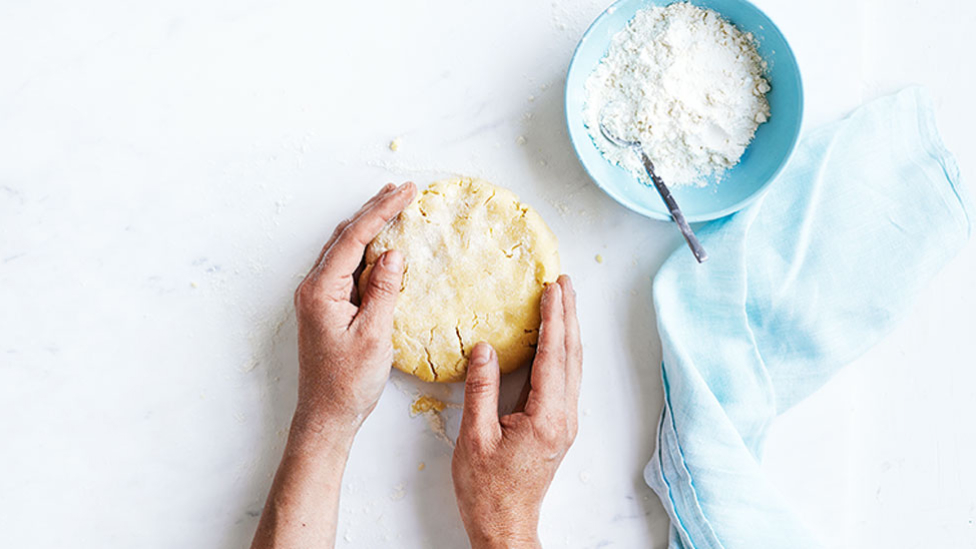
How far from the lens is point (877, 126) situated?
4.41 ft

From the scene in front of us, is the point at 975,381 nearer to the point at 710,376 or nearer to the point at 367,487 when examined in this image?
the point at 710,376

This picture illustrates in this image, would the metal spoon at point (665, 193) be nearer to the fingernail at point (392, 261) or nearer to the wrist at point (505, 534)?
the fingernail at point (392, 261)

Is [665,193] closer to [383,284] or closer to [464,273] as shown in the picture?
[464,273]

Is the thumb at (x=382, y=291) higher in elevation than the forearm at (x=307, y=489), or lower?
higher

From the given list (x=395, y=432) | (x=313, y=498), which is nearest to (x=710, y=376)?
(x=395, y=432)

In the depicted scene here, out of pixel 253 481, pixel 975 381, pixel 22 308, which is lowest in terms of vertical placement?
pixel 975 381

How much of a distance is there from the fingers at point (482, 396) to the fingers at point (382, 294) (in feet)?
0.60

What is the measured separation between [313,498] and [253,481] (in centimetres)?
19

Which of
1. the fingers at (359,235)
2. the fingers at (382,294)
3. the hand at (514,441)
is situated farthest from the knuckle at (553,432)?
the fingers at (359,235)

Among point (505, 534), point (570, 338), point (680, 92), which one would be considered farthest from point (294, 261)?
point (680, 92)

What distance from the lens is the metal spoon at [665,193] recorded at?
49.3 inches

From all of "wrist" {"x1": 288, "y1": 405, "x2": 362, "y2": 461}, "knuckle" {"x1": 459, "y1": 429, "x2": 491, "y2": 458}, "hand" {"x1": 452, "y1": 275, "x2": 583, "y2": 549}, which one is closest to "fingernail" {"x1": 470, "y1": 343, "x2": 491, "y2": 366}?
"hand" {"x1": 452, "y1": 275, "x2": 583, "y2": 549}

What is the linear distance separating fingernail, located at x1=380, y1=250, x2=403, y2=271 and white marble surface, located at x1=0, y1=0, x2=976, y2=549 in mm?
206

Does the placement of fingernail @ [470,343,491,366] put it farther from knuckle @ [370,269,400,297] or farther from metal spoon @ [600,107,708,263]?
metal spoon @ [600,107,708,263]
